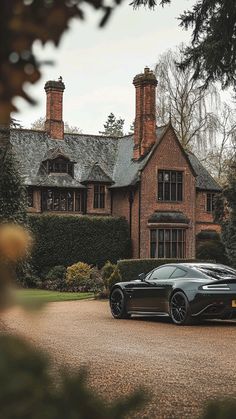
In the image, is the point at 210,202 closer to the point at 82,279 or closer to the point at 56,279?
the point at 56,279

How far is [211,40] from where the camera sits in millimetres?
12016

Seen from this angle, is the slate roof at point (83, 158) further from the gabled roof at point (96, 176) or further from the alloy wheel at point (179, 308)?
the alloy wheel at point (179, 308)

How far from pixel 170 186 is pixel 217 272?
22.4m

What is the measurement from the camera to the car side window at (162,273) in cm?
1511

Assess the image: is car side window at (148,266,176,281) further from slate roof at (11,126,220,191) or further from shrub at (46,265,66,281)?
slate roof at (11,126,220,191)

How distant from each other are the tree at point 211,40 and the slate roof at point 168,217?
74.7 ft

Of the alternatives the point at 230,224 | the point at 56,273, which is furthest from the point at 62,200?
the point at 230,224

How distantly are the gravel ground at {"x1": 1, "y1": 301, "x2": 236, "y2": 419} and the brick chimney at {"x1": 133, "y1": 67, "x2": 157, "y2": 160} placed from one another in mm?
22084

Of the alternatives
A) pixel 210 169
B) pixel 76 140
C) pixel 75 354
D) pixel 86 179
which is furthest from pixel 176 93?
pixel 75 354

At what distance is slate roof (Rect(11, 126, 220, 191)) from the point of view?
1437 inches

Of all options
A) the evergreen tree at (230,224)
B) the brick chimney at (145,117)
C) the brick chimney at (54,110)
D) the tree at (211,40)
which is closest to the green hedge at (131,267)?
the evergreen tree at (230,224)

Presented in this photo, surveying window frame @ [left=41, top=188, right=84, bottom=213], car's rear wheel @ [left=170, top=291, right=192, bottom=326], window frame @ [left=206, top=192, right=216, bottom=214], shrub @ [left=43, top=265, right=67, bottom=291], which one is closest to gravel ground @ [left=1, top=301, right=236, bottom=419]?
car's rear wheel @ [left=170, top=291, right=192, bottom=326]

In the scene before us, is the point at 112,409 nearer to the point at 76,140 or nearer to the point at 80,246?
the point at 80,246

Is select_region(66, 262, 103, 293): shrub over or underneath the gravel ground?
underneath
